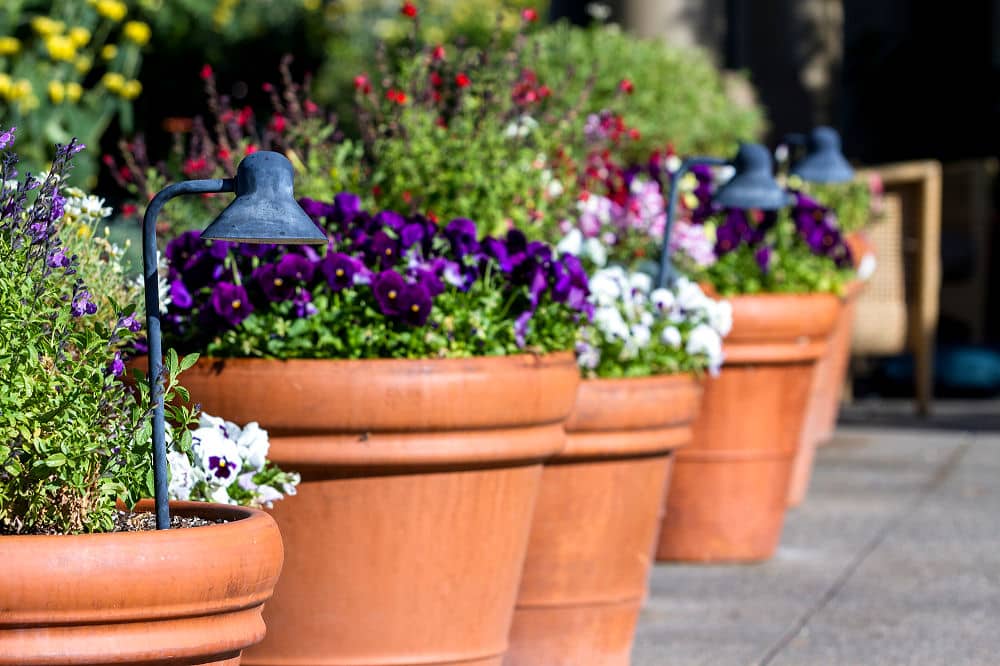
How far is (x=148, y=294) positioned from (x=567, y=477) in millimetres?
1348

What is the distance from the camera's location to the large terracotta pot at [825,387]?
5719mm

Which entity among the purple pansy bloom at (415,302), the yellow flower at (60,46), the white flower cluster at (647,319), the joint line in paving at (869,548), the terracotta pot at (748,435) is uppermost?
the yellow flower at (60,46)

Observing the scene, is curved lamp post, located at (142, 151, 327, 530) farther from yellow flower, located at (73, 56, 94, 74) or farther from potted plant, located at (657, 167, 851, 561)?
yellow flower, located at (73, 56, 94, 74)

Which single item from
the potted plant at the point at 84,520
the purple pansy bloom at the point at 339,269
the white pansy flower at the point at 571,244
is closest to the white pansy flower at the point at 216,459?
the potted plant at the point at 84,520

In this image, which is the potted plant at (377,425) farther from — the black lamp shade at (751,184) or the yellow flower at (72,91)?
the yellow flower at (72,91)

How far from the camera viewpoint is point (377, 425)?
292 centimetres

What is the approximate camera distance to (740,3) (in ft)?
31.1

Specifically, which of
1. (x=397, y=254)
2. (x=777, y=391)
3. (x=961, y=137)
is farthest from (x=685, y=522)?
(x=961, y=137)

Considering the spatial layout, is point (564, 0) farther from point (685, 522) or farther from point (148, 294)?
point (148, 294)

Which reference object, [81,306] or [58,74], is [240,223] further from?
[58,74]

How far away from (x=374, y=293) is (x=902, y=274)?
525 cm

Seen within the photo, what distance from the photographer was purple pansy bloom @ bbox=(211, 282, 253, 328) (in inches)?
118

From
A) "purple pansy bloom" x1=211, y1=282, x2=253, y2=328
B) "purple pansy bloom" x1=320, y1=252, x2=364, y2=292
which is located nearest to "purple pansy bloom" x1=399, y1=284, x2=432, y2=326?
"purple pansy bloom" x1=320, y1=252, x2=364, y2=292

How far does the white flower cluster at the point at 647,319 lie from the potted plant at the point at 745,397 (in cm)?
63
